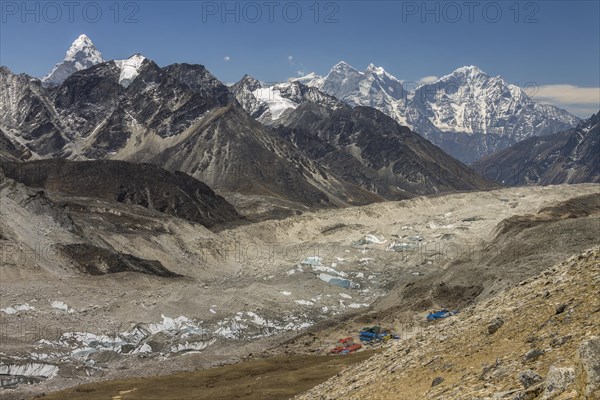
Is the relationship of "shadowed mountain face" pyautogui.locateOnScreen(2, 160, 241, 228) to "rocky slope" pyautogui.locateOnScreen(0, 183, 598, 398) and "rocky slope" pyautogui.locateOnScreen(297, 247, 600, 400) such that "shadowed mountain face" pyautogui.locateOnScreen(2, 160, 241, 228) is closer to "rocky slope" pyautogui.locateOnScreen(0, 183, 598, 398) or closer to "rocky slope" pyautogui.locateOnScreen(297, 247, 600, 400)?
"rocky slope" pyautogui.locateOnScreen(0, 183, 598, 398)

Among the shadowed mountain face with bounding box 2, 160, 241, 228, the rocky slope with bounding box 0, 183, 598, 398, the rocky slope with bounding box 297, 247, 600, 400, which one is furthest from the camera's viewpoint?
the shadowed mountain face with bounding box 2, 160, 241, 228

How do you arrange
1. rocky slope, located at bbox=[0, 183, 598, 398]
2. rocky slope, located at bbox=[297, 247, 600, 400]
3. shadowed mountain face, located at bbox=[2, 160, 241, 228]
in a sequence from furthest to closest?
shadowed mountain face, located at bbox=[2, 160, 241, 228]
rocky slope, located at bbox=[0, 183, 598, 398]
rocky slope, located at bbox=[297, 247, 600, 400]

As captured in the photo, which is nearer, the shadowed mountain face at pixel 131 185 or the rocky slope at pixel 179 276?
the rocky slope at pixel 179 276

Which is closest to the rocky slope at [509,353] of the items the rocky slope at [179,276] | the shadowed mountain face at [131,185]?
the rocky slope at [179,276]

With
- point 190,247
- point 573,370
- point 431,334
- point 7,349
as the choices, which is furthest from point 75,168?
point 573,370

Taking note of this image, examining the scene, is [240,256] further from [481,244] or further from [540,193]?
[540,193]

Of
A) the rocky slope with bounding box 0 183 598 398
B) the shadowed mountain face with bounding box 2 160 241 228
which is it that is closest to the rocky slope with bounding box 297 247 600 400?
the rocky slope with bounding box 0 183 598 398

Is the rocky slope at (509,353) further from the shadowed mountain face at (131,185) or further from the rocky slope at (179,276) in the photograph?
the shadowed mountain face at (131,185)
